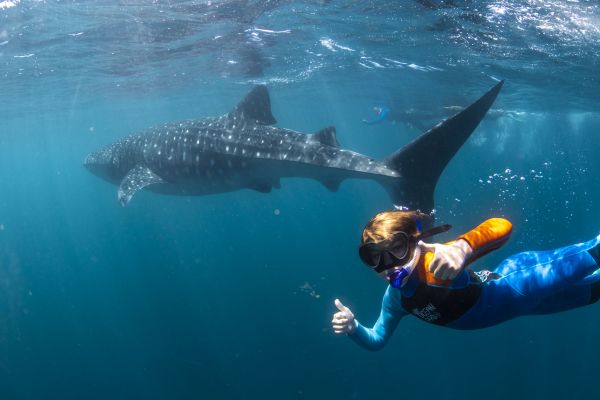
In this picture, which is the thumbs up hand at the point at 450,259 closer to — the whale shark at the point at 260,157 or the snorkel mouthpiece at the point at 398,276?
the snorkel mouthpiece at the point at 398,276

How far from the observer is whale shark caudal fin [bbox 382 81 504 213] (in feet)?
20.5

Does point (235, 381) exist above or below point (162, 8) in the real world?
below

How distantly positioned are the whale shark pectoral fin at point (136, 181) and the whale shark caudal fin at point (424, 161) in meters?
6.67

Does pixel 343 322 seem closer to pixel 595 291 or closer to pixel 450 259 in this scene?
pixel 450 259

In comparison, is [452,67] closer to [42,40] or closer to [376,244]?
[42,40]

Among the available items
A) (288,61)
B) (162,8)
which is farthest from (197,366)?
(288,61)

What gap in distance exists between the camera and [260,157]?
938 cm

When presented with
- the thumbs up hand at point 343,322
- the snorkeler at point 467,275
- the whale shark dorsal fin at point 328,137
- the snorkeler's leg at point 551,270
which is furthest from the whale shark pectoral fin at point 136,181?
the snorkeler's leg at point 551,270

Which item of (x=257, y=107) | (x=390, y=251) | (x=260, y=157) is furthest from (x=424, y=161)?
(x=257, y=107)

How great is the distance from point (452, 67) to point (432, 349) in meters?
13.1

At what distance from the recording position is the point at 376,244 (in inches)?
117

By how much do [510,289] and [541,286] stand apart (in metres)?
0.25

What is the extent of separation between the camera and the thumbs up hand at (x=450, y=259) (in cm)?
276

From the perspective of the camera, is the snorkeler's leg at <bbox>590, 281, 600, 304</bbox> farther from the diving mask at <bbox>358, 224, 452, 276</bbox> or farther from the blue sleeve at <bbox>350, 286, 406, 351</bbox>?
Answer: the diving mask at <bbox>358, 224, 452, 276</bbox>
